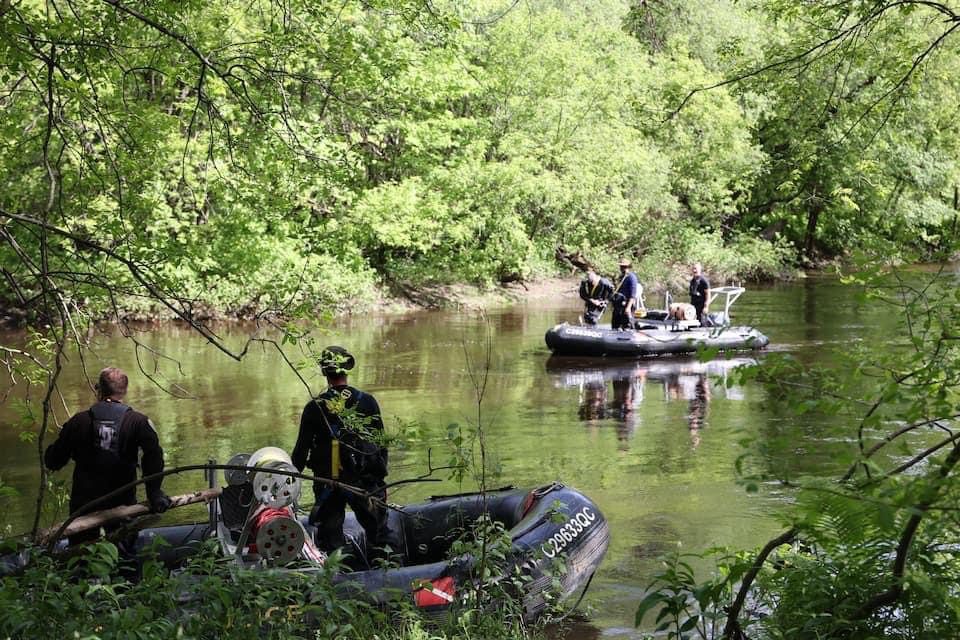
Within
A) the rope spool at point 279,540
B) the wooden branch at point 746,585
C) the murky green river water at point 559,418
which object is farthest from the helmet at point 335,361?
the wooden branch at point 746,585

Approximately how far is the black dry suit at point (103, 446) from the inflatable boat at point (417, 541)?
1.50ft

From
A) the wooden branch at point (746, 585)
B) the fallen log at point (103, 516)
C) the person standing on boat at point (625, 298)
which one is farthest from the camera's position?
the person standing on boat at point (625, 298)

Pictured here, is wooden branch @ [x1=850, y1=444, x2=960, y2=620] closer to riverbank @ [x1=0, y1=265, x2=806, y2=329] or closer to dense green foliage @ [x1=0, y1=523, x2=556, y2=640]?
dense green foliage @ [x1=0, y1=523, x2=556, y2=640]

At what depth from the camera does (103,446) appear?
21.4ft

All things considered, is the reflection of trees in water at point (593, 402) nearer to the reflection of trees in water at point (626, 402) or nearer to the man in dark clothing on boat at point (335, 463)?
the reflection of trees in water at point (626, 402)

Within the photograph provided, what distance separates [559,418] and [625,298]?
5.71 metres

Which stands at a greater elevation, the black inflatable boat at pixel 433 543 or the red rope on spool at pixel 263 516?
the red rope on spool at pixel 263 516

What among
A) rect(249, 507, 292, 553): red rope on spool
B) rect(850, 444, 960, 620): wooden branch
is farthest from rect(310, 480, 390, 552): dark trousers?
rect(850, 444, 960, 620): wooden branch

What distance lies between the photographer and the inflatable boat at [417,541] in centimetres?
624

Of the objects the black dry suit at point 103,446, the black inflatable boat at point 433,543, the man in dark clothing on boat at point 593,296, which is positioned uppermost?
the man in dark clothing on boat at point 593,296

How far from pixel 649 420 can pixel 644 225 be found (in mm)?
20271

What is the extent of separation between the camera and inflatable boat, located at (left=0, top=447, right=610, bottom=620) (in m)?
6.24

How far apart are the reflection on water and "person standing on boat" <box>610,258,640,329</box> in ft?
2.50

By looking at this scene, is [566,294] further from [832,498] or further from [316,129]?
[832,498]
